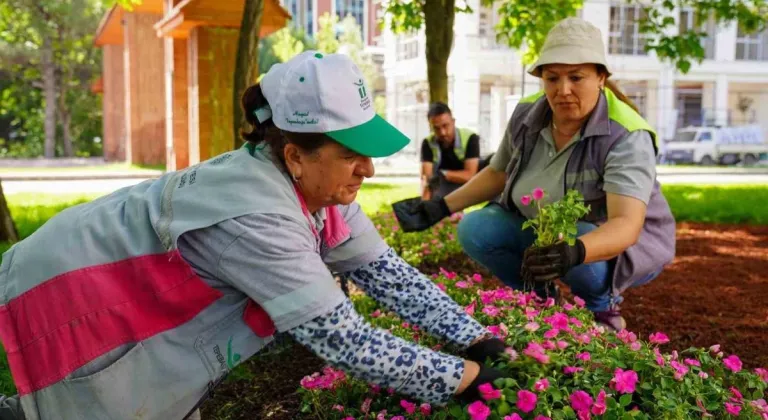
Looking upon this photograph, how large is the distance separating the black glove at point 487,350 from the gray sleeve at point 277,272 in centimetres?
53

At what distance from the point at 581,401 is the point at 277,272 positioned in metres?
0.84

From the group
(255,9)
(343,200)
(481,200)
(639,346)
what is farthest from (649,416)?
(255,9)

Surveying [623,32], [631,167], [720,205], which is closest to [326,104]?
[631,167]

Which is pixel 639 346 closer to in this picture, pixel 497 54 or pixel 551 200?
pixel 551 200

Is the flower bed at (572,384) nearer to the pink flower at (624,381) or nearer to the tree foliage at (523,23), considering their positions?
the pink flower at (624,381)

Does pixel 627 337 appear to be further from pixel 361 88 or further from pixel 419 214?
pixel 419 214

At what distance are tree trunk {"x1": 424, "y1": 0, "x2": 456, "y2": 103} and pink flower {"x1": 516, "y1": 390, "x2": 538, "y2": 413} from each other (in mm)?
6327

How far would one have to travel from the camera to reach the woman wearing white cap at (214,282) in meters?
2.10

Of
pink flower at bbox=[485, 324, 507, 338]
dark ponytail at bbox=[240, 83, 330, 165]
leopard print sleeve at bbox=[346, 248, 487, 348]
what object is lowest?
pink flower at bbox=[485, 324, 507, 338]

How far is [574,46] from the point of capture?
334cm

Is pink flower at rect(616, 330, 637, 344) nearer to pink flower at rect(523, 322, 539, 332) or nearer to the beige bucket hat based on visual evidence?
pink flower at rect(523, 322, 539, 332)

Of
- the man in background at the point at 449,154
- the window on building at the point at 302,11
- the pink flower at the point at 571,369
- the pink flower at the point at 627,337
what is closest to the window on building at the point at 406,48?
the window on building at the point at 302,11

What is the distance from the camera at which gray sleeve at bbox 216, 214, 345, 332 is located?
81.7 inches

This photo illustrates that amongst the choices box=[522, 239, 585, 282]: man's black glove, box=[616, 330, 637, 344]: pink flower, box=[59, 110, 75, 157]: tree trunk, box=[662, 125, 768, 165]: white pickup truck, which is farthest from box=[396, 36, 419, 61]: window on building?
box=[616, 330, 637, 344]: pink flower
